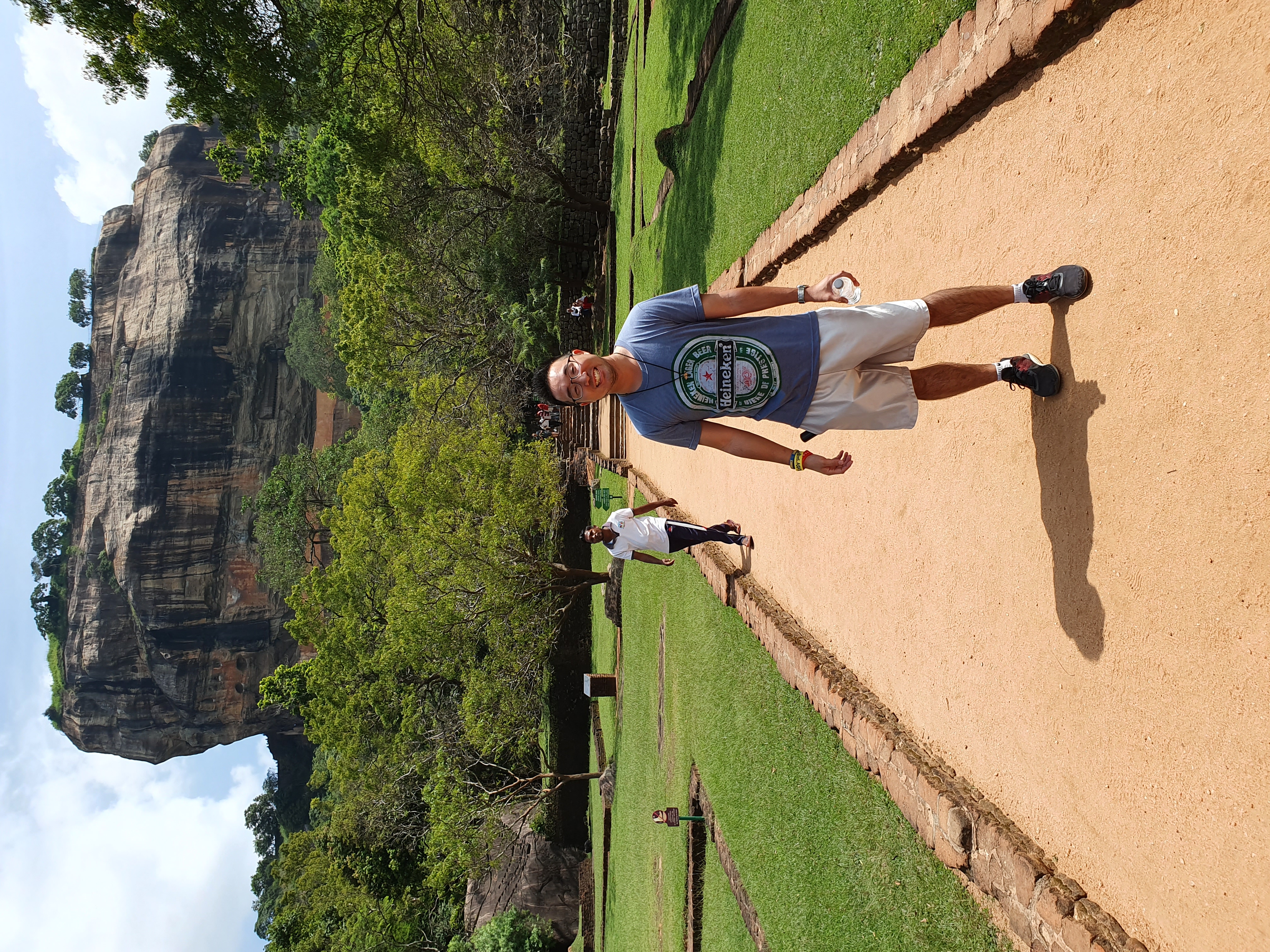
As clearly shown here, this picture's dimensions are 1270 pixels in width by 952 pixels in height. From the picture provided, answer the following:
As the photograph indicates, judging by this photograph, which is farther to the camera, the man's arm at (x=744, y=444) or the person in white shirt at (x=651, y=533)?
the person in white shirt at (x=651, y=533)

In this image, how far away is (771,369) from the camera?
4.25 meters

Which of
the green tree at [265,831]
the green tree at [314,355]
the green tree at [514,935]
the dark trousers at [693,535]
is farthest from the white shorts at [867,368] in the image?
the green tree at [265,831]

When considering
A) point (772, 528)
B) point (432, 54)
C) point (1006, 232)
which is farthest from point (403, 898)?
point (1006, 232)

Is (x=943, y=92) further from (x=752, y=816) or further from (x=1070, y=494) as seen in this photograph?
(x=752, y=816)

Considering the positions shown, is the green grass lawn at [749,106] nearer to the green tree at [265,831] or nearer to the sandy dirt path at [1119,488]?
the sandy dirt path at [1119,488]

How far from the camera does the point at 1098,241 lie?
130 inches

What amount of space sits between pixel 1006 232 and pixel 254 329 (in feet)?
177

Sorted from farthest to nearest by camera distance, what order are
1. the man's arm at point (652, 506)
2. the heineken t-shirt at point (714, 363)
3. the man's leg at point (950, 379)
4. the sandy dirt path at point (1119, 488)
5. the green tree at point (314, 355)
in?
the green tree at point (314, 355)
the man's arm at point (652, 506)
the heineken t-shirt at point (714, 363)
the man's leg at point (950, 379)
the sandy dirt path at point (1119, 488)

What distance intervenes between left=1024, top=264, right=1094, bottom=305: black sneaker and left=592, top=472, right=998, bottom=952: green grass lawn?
2994 millimetres

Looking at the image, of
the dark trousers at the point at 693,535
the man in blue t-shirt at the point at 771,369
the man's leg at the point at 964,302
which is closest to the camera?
the man's leg at the point at 964,302

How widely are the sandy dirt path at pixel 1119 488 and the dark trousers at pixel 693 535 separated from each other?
334 cm

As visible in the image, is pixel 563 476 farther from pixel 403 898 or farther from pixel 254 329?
pixel 254 329

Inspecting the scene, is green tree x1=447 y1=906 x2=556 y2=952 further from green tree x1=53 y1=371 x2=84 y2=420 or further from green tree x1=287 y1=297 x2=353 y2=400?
green tree x1=53 y1=371 x2=84 y2=420

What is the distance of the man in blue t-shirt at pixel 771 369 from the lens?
4094mm
